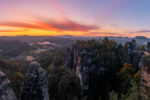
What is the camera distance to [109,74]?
39.9 m

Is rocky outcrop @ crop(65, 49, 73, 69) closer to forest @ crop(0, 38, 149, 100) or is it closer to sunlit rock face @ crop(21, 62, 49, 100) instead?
forest @ crop(0, 38, 149, 100)

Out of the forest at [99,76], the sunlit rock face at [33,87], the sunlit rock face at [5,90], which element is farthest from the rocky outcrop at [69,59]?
the sunlit rock face at [5,90]

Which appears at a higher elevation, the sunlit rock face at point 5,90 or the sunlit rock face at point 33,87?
the sunlit rock face at point 5,90

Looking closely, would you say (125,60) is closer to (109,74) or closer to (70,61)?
(109,74)

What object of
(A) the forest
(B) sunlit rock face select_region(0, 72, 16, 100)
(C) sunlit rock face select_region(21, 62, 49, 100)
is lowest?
(A) the forest

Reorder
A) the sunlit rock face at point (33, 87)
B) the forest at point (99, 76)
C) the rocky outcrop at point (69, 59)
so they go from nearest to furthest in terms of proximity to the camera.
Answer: the sunlit rock face at point (33, 87), the forest at point (99, 76), the rocky outcrop at point (69, 59)

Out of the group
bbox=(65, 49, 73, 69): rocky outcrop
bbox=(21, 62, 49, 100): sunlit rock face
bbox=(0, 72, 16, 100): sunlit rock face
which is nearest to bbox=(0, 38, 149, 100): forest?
bbox=(65, 49, 73, 69): rocky outcrop

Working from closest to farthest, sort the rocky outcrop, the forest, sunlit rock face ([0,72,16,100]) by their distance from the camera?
sunlit rock face ([0,72,16,100])
the forest
the rocky outcrop

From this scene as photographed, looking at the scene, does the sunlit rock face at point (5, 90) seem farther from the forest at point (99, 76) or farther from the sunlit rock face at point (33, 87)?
the forest at point (99, 76)

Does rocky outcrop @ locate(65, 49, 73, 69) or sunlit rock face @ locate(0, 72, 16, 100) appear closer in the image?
sunlit rock face @ locate(0, 72, 16, 100)

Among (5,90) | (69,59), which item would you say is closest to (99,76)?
(69,59)

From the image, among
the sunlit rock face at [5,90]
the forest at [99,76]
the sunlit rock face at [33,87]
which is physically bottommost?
the forest at [99,76]

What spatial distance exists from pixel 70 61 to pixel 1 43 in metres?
225

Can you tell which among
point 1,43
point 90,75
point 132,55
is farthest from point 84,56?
point 1,43
